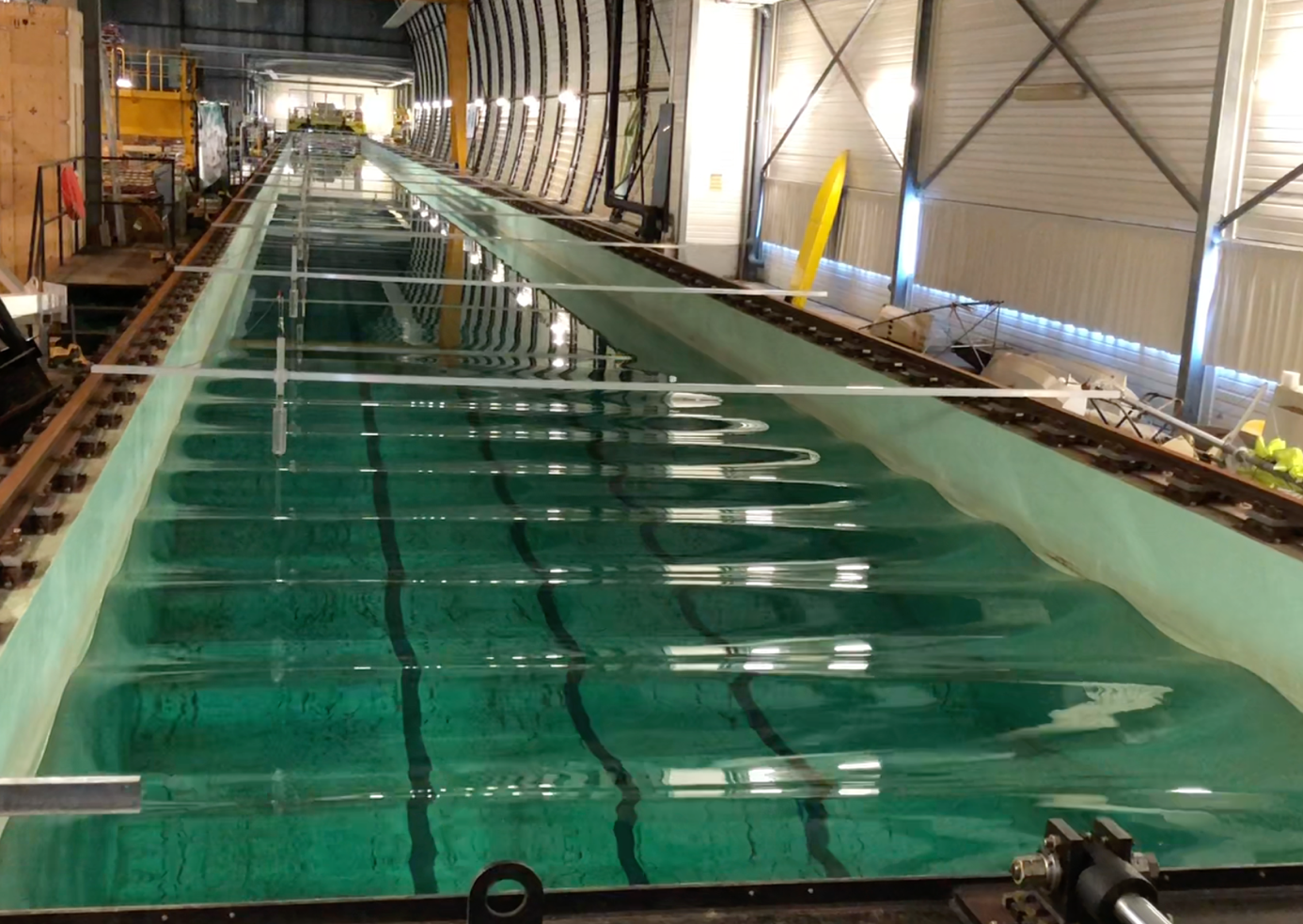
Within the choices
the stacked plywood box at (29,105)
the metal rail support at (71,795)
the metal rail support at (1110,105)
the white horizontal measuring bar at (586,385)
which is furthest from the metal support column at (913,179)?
the metal rail support at (71,795)

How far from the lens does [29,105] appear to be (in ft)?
39.2

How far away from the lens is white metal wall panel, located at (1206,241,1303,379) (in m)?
7.11

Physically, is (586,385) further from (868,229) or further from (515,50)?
(515,50)

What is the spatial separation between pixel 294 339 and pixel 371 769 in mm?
6714

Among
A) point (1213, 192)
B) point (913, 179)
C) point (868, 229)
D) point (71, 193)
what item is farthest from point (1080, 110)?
point (71, 193)

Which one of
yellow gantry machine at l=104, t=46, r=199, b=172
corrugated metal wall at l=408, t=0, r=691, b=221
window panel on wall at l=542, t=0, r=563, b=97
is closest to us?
corrugated metal wall at l=408, t=0, r=691, b=221

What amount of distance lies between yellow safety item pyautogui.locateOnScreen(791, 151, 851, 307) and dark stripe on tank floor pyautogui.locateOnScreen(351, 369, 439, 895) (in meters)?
7.93

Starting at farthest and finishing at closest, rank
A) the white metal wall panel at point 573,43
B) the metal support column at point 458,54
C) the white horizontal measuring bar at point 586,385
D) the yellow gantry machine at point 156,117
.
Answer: the metal support column at point 458,54 < the white metal wall panel at point 573,43 < the yellow gantry machine at point 156,117 < the white horizontal measuring bar at point 586,385

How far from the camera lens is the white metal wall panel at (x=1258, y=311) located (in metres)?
7.11

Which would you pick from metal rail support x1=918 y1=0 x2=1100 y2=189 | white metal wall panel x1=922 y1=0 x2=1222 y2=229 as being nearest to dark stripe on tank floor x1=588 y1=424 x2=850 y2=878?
white metal wall panel x1=922 y1=0 x2=1222 y2=229

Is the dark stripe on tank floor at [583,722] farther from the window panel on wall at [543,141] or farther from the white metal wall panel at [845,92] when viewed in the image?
the window panel on wall at [543,141]

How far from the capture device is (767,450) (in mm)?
6922

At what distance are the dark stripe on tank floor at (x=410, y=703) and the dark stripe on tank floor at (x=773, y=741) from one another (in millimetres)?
971

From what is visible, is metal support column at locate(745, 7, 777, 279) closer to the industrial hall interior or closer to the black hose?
the industrial hall interior
